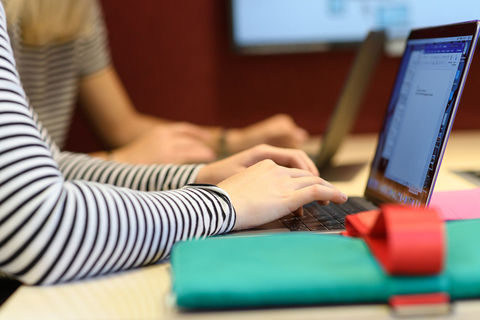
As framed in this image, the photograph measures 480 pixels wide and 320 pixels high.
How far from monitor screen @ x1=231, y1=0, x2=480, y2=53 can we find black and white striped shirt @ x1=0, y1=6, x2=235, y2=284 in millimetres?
922

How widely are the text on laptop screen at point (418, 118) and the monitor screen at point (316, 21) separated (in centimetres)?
65

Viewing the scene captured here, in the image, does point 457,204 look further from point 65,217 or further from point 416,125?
point 65,217

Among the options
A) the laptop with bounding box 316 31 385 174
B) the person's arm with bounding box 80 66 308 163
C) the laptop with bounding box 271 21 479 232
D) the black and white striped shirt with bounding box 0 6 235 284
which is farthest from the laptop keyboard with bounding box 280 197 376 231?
the person's arm with bounding box 80 66 308 163

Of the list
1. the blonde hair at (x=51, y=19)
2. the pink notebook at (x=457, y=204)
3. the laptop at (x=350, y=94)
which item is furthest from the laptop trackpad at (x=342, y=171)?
the blonde hair at (x=51, y=19)

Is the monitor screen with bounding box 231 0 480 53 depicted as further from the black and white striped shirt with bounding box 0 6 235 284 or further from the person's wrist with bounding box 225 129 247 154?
the black and white striped shirt with bounding box 0 6 235 284

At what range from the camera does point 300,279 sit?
0.44 meters

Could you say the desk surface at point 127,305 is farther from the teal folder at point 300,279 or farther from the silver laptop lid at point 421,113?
the silver laptop lid at point 421,113

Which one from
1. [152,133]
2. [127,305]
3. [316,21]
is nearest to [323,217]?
[127,305]

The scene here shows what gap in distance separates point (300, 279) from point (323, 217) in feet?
0.89

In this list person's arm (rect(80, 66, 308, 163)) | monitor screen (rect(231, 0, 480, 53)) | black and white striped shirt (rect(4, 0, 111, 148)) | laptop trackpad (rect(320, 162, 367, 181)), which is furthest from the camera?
monitor screen (rect(231, 0, 480, 53))

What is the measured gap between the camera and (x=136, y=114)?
1470 mm

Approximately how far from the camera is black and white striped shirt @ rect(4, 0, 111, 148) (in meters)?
1.23

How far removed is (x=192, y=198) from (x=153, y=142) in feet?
1.69

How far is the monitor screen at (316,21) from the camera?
140cm
